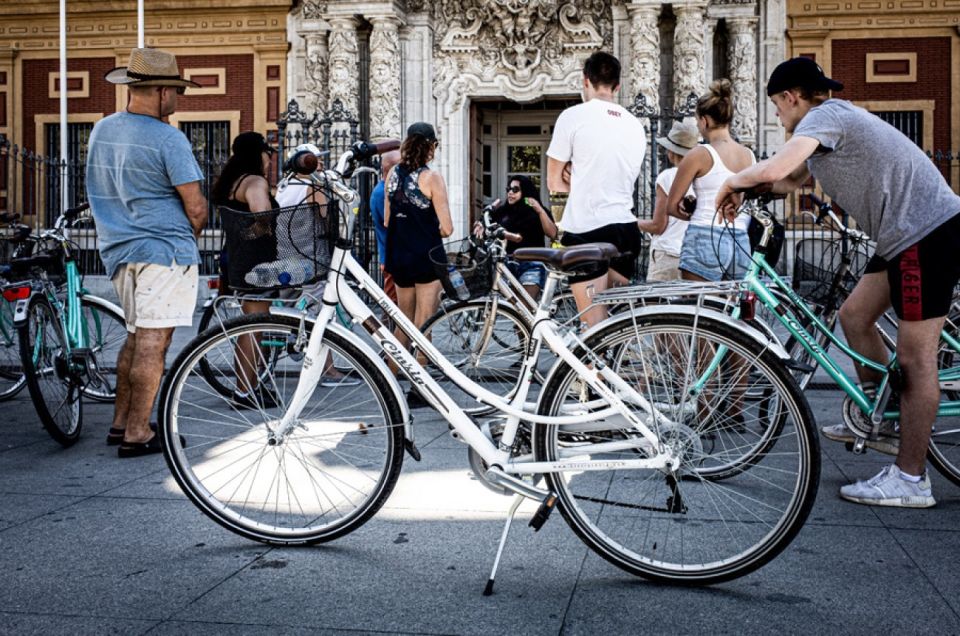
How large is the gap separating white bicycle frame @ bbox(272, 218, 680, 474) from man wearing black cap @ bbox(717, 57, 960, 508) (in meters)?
1.13

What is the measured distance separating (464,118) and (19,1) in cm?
970

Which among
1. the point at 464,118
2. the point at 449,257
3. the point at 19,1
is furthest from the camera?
the point at 19,1

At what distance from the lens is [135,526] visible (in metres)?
4.14

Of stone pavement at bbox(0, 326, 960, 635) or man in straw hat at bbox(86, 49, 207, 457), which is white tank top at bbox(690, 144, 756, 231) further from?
man in straw hat at bbox(86, 49, 207, 457)

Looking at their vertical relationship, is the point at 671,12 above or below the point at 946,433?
above

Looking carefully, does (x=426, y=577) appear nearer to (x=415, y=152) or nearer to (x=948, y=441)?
(x=948, y=441)

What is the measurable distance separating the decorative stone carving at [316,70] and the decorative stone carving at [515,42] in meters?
2.04

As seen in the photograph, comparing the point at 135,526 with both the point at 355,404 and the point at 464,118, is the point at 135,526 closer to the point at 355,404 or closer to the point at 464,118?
the point at 355,404

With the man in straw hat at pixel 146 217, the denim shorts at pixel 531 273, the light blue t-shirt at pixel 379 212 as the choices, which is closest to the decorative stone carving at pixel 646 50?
the light blue t-shirt at pixel 379 212

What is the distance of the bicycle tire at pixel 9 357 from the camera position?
7068 mm

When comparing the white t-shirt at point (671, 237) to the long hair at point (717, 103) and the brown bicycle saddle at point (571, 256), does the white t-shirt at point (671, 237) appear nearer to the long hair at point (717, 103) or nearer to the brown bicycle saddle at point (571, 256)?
the long hair at point (717, 103)

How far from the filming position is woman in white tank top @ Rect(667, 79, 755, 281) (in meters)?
5.63

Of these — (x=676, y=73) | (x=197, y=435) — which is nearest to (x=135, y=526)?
(x=197, y=435)

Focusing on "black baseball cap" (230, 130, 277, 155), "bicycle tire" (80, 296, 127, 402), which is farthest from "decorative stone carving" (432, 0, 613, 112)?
"bicycle tire" (80, 296, 127, 402)
